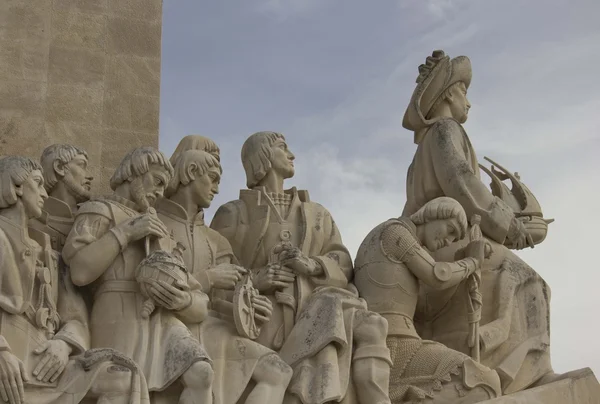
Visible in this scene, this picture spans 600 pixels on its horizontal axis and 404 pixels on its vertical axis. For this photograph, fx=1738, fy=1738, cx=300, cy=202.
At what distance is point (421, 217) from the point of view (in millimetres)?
11117

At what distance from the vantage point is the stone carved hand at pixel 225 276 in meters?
10.4

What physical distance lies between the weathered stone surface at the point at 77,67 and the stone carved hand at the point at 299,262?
212cm

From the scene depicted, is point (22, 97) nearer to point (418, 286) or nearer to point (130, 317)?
point (130, 317)

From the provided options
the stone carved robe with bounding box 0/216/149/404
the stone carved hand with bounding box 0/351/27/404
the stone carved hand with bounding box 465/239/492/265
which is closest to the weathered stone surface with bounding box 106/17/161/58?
the stone carved robe with bounding box 0/216/149/404

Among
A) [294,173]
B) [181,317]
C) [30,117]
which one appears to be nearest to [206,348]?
[181,317]

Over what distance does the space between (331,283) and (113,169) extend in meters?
1.90

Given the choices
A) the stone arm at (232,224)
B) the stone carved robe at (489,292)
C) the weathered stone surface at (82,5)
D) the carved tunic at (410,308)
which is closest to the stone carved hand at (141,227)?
the stone arm at (232,224)

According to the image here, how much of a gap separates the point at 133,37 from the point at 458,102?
7.64ft

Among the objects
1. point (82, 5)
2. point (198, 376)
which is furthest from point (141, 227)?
point (82, 5)

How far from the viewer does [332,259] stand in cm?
1095

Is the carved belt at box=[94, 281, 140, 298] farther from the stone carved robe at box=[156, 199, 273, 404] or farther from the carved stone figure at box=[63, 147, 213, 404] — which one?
the stone carved robe at box=[156, 199, 273, 404]

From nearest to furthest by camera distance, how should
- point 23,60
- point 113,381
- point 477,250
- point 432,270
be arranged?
point 113,381 < point 432,270 < point 477,250 < point 23,60

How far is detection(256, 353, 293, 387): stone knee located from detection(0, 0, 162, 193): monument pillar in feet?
7.19

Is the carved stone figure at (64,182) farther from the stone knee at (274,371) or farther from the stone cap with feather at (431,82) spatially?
the stone cap with feather at (431,82)
